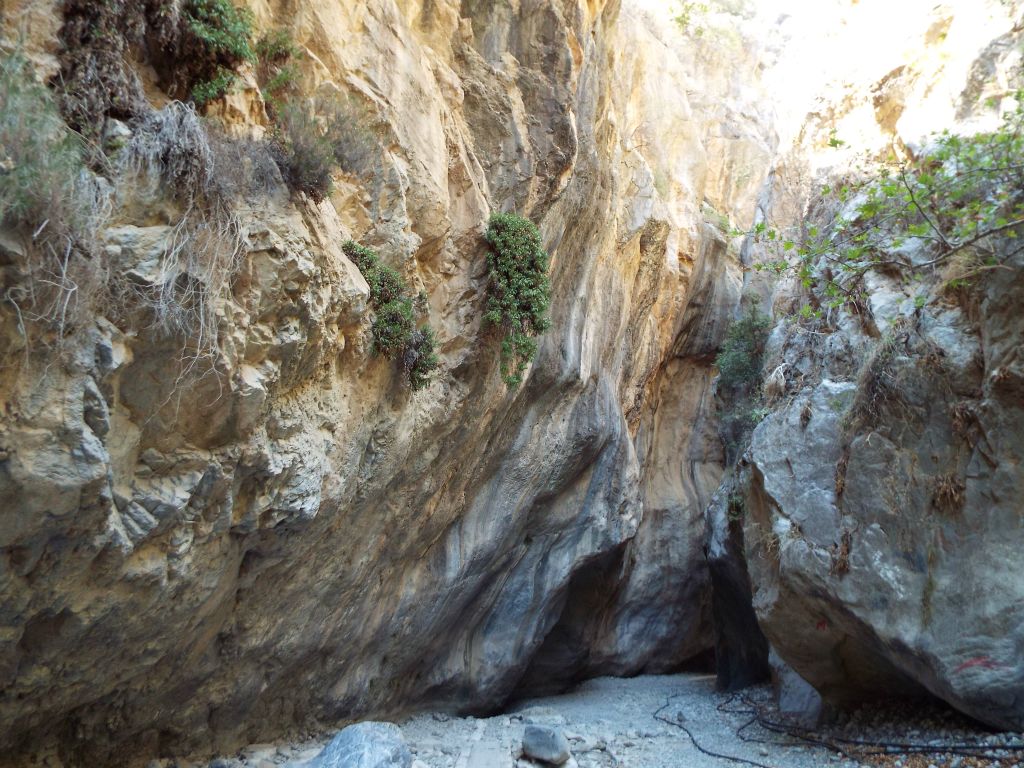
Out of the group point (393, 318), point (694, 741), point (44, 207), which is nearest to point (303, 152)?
point (393, 318)

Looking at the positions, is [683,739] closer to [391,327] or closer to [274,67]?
[391,327]

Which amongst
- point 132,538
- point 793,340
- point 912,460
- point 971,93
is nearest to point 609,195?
point 793,340

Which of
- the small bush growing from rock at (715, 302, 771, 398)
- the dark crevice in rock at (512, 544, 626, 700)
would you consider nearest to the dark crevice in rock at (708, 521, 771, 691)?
the dark crevice in rock at (512, 544, 626, 700)

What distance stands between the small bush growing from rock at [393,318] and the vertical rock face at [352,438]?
0.71 ft

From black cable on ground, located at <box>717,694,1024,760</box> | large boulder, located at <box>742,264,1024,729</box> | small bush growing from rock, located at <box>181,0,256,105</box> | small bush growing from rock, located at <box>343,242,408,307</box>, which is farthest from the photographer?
large boulder, located at <box>742,264,1024,729</box>

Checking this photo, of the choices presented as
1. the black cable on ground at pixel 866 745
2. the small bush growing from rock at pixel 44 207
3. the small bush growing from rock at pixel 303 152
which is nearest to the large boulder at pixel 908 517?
the black cable on ground at pixel 866 745

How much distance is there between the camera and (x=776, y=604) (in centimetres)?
980

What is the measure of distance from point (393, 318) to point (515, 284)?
2.10m

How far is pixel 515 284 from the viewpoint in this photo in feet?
27.9

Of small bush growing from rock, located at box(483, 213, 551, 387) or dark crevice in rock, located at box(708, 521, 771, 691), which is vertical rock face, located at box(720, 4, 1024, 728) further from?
dark crevice in rock, located at box(708, 521, 771, 691)

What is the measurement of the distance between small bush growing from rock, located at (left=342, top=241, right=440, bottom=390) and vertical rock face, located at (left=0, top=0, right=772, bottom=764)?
216mm

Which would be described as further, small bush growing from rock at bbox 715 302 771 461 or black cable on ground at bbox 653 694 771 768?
small bush growing from rock at bbox 715 302 771 461

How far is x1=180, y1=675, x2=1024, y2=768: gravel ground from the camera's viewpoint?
739 cm

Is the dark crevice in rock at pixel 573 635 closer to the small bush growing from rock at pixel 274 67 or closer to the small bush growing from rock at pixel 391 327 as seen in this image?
the small bush growing from rock at pixel 391 327
